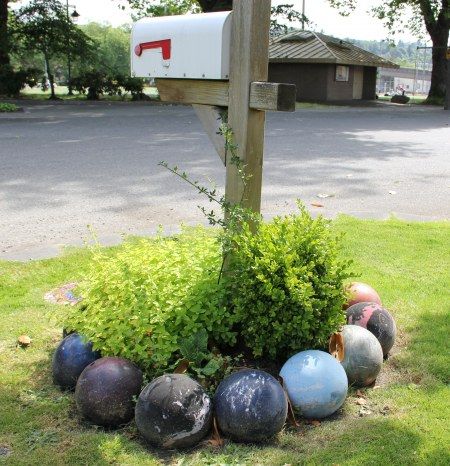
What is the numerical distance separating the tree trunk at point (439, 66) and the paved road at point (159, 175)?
71.2ft

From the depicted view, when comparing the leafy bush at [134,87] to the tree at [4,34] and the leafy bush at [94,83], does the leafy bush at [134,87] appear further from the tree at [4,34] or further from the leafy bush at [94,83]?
the tree at [4,34]

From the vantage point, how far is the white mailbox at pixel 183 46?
11.4 ft

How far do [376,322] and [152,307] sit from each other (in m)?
1.46

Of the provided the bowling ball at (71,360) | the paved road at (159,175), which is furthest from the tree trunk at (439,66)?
the bowling ball at (71,360)

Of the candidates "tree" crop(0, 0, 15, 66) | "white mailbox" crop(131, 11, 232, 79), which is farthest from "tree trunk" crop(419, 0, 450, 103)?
"white mailbox" crop(131, 11, 232, 79)

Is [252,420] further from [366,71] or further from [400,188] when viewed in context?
[366,71]

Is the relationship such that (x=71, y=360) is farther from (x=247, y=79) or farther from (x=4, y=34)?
(x=4, y=34)

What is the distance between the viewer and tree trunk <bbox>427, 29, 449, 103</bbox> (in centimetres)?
3794

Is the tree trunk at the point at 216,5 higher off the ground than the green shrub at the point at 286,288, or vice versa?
the tree trunk at the point at 216,5

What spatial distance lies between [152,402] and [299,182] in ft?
22.7

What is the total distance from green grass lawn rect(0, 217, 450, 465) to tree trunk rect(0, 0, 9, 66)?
25.1 m

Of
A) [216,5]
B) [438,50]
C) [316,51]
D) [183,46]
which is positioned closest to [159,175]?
[183,46]

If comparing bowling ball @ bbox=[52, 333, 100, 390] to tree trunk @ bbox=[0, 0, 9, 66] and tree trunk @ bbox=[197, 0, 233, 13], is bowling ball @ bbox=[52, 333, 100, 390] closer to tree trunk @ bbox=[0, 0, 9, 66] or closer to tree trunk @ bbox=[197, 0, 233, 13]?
tree trunk @ bbox=[197, 0, 233, 13]

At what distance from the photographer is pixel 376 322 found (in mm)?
3980
